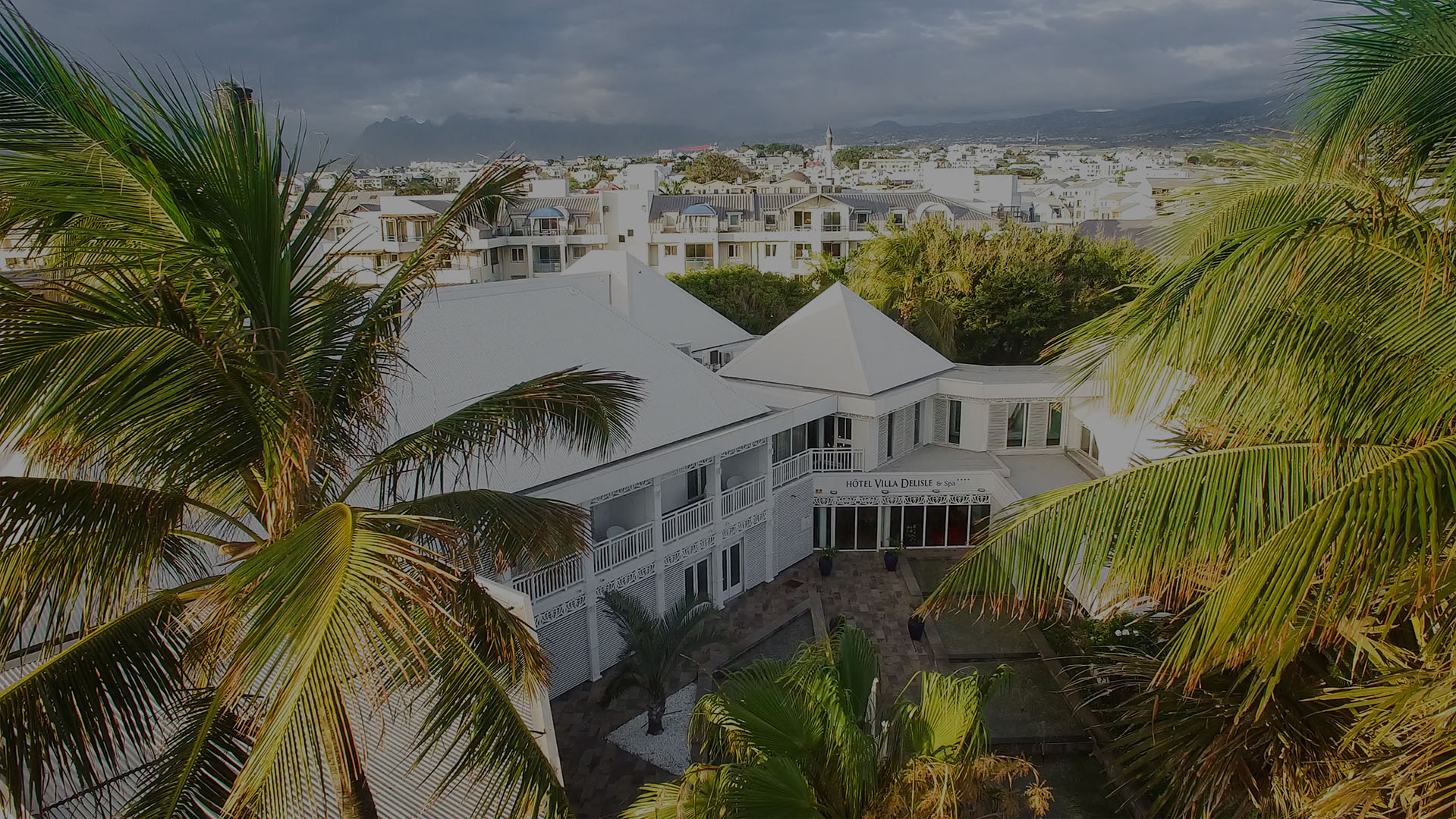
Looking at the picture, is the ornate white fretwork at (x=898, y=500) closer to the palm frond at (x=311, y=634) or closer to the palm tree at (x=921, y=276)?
the palm tree at (x=921, y=276)

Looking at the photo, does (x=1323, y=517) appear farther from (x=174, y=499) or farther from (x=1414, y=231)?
(x=174, y=499)

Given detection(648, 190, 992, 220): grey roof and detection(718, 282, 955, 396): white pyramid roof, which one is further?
detection(648, 190, 992, 220): grey roof

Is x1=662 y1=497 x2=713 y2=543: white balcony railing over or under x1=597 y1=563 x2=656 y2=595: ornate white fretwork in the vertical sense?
over

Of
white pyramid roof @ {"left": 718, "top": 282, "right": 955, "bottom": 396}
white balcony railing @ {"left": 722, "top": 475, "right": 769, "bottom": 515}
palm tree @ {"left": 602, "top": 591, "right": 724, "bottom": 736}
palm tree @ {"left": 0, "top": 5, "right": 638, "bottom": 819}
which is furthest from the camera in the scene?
white pyramid roof @ {"left": 718, "top": 282, "right": 955, "bottom": 396}

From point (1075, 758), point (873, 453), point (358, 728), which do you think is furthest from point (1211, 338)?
point (873, 453)

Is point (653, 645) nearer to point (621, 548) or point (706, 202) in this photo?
point (621, 548)

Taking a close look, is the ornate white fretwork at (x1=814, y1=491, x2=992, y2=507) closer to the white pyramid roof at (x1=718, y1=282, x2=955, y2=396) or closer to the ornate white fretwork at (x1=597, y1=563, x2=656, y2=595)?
the white pyramid roof at (x1=718, y1=282, x2=955, y2=396)

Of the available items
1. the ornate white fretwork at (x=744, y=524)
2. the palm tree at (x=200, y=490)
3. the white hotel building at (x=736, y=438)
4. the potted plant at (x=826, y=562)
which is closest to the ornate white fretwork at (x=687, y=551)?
the white hotel building at (x=736, y=438)

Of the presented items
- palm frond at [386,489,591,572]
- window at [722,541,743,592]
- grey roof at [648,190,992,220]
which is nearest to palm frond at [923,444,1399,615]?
palm frond at [386,489,591,572]
